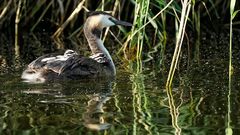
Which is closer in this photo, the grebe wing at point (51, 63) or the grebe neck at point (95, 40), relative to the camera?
the grebe wing at point (51, 63)

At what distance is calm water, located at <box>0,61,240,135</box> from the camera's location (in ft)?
16.5

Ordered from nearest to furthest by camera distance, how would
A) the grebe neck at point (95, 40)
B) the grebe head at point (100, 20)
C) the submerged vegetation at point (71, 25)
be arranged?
1. the grebe neck at point (95, 40)
2. the grebe head at point (100, 20)
3. the submerged vegetation at point (71, 25)

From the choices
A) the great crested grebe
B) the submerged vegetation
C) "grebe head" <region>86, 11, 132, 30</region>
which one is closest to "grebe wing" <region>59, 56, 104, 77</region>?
the great crested grebe

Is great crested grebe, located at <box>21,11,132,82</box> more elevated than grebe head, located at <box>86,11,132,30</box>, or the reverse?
grebe head, located at <box>86,11,132,30</box>

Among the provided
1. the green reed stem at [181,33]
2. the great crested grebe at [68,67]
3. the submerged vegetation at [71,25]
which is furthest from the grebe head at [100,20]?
the green reed stem at [181,33]

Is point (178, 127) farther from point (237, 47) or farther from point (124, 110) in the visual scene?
point (237, 47)

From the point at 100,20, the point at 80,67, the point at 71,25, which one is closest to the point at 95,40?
the point at 100,20

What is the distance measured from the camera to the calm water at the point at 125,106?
503 centimetres

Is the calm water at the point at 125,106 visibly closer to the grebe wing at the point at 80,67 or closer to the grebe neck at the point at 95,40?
the grebe wing at the point at 80,67

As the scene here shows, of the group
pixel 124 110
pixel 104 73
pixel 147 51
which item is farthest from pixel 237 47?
pixel 124 110

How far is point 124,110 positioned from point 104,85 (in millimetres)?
1332

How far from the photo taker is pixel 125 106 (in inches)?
225

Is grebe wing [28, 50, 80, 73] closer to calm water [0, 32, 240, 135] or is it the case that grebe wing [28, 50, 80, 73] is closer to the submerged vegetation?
calm water [0, 32, 240, 135]

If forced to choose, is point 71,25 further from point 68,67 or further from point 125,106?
point 125,106
